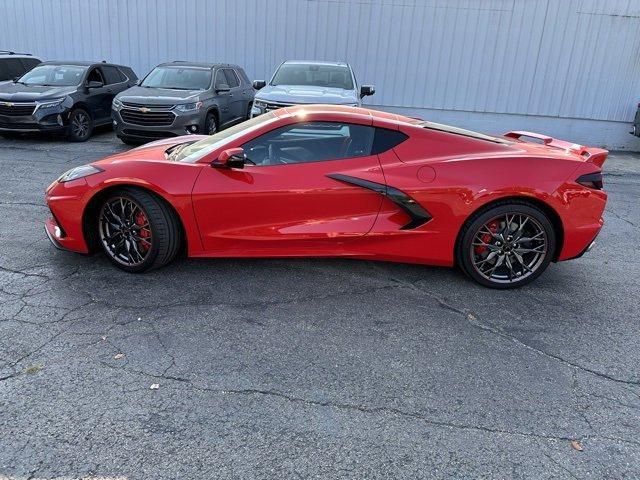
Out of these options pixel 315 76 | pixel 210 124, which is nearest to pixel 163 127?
pixel 210 124

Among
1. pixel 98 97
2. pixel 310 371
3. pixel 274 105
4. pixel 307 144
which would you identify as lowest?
pixel 310 371

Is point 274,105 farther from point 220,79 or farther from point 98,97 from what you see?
point 98,97

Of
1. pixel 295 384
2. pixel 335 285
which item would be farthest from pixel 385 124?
pixel 295 384

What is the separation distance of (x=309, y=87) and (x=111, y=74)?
17.7 ft

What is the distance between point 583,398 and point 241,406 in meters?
1.91

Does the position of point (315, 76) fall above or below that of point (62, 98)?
above

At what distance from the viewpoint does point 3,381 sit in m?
2.80

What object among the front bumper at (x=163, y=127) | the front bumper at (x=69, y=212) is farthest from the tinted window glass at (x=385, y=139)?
the front bumper at (x=163, y=127)

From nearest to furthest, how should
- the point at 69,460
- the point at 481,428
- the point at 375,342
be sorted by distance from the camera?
the point at 69,460 < the point at 481,428 < the point at 375,342

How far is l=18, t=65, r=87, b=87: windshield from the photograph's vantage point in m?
10.9

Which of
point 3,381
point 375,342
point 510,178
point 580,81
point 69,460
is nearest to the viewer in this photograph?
point 69,460

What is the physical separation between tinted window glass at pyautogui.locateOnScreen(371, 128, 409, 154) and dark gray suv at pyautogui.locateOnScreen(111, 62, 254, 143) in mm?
6335

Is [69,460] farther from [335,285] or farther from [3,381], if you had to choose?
[335,285]

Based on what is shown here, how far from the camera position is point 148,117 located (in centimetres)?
954
